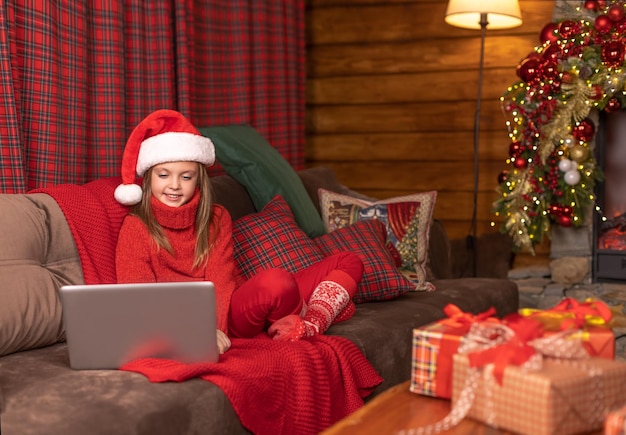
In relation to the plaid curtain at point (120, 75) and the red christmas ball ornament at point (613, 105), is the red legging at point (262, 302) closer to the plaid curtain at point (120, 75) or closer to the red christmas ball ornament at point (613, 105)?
the plaid curtain at point (120, 75)

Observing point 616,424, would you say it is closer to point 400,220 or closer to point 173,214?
point 173,214

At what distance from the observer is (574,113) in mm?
3945

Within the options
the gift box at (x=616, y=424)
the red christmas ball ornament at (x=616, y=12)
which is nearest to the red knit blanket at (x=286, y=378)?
the gift box at (x=616, y=424)

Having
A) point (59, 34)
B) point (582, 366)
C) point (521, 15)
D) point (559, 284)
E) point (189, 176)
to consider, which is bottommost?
point (559, 284)

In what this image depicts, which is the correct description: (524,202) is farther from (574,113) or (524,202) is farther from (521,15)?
(521,15)

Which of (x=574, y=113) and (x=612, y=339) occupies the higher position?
(x=574, y=113)

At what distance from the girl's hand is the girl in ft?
0.09

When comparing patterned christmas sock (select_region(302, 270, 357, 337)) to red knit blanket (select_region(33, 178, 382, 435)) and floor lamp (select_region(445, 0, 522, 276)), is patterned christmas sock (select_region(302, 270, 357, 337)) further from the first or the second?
floor lamp (select_region(445, 0, 522, 276))

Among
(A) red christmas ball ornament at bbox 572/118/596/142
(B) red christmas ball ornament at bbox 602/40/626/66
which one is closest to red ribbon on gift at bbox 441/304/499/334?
(B) red christmas ball ornament at bbox 602/40/626/66

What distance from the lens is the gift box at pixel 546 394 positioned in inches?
53.7

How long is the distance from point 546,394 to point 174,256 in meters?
1.26

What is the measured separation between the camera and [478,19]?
4297 mm

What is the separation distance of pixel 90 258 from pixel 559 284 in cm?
272

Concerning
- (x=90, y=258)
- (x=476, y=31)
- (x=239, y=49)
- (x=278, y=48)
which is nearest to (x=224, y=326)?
(x=90, y=258)
